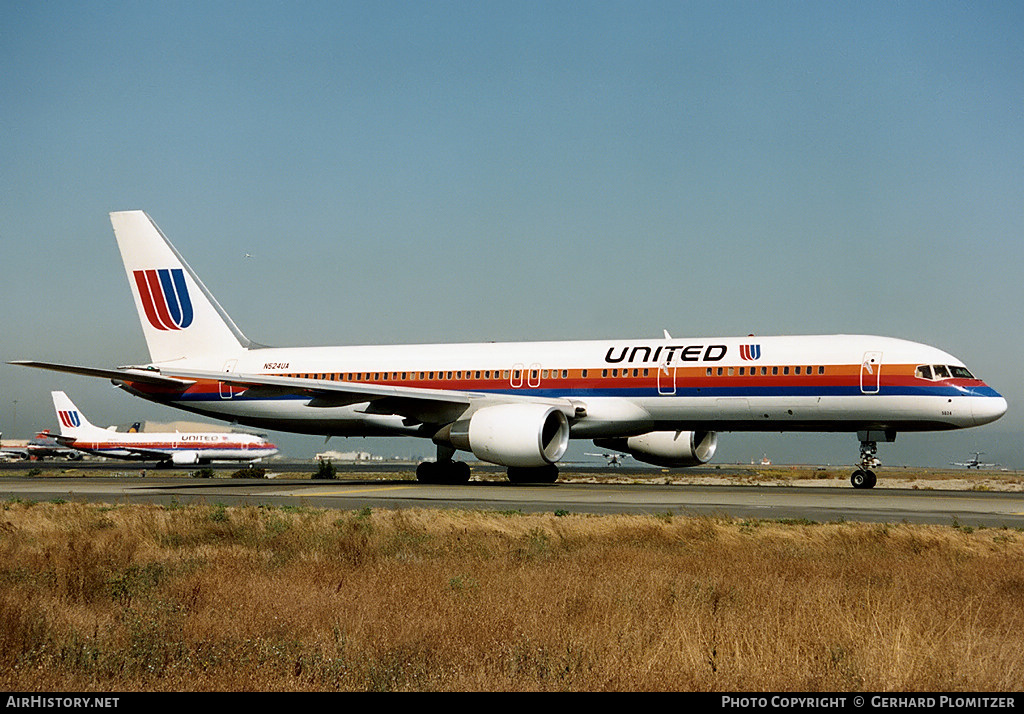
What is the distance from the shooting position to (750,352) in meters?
27.8

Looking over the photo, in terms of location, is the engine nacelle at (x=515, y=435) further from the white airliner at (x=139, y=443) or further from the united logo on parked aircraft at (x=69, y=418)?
the united logo on parked aircraft at (x=69, y=418)

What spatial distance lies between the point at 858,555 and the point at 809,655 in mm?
5946

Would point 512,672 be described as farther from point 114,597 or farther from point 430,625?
point 114,597

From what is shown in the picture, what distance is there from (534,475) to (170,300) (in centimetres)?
1480

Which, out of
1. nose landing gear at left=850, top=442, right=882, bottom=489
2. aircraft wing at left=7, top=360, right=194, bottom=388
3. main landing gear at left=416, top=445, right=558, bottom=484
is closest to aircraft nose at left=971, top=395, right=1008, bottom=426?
nose landing gear at left=850, top=442, right=882, bottom=489

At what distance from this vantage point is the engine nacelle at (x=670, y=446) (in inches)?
1252

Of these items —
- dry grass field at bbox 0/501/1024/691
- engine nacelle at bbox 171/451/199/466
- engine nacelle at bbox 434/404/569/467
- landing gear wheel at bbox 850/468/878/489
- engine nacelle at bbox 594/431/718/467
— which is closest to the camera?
dry grass field at bbox 0/501/1024/691

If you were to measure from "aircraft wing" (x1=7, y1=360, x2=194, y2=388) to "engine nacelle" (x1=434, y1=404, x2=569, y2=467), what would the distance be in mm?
10271

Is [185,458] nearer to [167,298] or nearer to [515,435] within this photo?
[167,298]

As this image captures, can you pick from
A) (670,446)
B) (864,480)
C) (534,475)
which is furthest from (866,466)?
(534,475)

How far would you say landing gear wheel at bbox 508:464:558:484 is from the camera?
31969 millimetres

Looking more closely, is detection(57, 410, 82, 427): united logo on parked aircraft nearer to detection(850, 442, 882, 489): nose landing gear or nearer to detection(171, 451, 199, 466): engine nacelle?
detection(171, 451, 199, 466): engine nacelle

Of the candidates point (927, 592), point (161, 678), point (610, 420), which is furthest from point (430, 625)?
point (610, 420)

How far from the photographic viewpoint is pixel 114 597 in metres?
9.74
